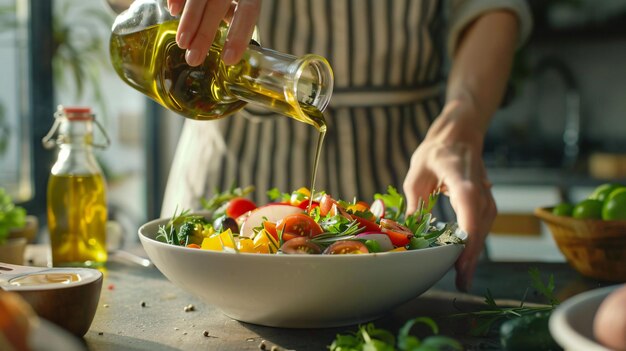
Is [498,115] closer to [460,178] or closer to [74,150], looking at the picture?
[460,178]

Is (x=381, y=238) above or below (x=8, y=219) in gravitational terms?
above

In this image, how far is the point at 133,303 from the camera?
1.07 metres

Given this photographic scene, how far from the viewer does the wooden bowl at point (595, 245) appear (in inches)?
46.2

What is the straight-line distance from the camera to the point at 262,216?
102cm

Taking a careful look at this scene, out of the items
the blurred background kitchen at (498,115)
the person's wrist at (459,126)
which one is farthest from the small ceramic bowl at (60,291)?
the blurred background kitchen at (498,115)

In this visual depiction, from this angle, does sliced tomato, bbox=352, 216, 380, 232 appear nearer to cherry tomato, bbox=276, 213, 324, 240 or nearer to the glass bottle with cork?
cherry tomato, bbox=276, 213, 324, 240

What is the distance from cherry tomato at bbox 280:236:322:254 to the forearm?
26.0 inches

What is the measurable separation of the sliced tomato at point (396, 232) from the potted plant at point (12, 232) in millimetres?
644

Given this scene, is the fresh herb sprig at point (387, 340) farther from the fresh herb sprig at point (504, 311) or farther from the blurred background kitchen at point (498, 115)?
the blurred background kitchen at point (498, 115)

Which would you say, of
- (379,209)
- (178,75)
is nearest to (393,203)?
(379,209)

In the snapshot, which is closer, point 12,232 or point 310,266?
point 310,266

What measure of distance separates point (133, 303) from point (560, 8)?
11.4 feet

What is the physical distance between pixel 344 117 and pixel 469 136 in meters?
0.41

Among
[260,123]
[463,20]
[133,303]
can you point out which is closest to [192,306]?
[133,303]
